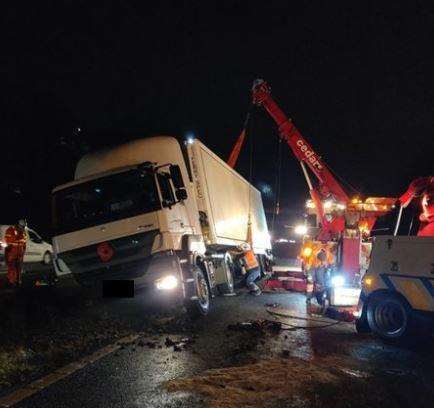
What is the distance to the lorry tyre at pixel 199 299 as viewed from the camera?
26.6ft

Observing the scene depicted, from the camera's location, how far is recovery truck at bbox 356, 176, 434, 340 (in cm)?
621

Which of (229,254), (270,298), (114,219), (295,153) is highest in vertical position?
(295,153)

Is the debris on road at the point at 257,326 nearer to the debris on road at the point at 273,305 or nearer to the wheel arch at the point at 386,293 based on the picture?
the wheel arch at the point at 386,293

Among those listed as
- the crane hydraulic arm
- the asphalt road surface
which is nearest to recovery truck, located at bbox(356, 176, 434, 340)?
the asphalt road surface

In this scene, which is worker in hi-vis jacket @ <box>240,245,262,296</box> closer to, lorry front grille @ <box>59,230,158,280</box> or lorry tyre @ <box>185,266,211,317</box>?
lorry tyre @ <box>185,266,211,317</box>

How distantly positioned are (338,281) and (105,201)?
14.5 ft

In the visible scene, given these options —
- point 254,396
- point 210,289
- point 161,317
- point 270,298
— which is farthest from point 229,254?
point 254,396

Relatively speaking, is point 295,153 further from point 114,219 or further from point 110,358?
point 110,358

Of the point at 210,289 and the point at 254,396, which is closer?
the point at 254,396

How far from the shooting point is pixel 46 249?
1867 centimetres

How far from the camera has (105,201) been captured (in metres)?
8.12

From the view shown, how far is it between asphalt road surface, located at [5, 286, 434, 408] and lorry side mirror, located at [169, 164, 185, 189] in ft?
7.63

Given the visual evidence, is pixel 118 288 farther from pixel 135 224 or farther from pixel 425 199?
pixel 425 199

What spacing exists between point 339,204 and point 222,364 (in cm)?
898
